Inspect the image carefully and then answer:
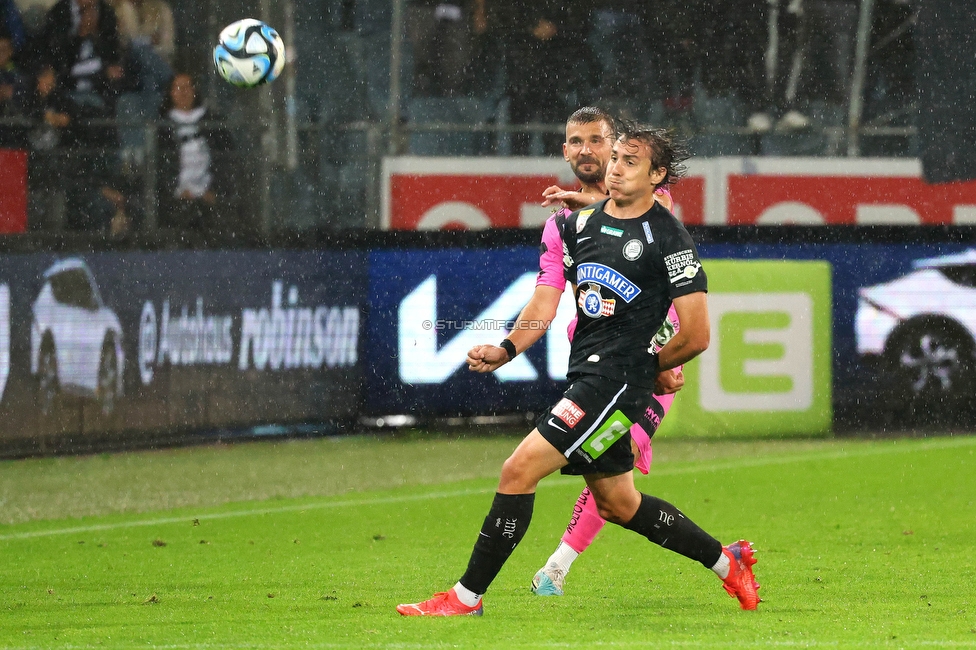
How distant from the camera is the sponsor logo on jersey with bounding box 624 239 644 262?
16.0 ft

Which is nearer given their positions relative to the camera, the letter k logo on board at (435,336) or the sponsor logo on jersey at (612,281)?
the sponsor logo on jersey at (612,281)

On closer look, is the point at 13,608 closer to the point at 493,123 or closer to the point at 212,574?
the point at 212,574

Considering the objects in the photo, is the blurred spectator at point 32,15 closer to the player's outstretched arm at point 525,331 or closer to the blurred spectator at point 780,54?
the blurred spectator at point 780,54

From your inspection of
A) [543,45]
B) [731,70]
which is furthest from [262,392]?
[731,70]

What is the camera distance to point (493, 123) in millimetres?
13375

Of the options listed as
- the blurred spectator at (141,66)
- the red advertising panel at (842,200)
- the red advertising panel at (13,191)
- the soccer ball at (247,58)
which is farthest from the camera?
the red advertising panel at (842,200)

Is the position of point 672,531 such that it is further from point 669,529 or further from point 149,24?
point 149,24

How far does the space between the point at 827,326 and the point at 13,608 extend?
7644 mm

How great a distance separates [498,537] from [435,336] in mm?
6311

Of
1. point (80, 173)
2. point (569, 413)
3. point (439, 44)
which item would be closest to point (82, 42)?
point (80, 173)

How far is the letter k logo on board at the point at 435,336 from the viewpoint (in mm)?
11133

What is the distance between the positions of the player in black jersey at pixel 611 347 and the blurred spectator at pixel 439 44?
847 centimetres

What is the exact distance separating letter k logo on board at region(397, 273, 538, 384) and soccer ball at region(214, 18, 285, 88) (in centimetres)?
285

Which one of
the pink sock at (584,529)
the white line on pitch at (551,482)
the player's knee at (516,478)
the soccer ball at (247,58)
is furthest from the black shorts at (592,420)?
the soccer ball at (247,58)
